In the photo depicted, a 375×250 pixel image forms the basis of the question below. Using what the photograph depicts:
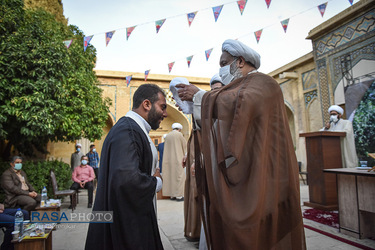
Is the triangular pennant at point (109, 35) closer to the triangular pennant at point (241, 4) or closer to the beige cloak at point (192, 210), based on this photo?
the triangular pennant at point (241, 4)

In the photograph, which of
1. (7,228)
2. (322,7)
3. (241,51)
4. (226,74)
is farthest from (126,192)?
(322,7)

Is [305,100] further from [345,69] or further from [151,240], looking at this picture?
[151,240]

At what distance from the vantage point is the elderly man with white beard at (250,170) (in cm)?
116

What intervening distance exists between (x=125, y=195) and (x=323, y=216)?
11.7 feet

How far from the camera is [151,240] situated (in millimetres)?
1381

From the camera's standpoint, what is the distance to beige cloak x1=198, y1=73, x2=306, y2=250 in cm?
116

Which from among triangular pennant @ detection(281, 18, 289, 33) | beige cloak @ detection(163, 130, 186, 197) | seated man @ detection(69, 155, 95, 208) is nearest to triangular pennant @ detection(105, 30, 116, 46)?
beige cloak @ detection(163, 130, 186, 197)

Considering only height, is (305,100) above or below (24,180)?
above

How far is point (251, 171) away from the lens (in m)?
1.20

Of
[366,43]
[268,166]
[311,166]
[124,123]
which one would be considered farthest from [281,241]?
[366,43]

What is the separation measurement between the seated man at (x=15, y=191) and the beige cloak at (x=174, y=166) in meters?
2.85

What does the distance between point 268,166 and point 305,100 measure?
9304 millimetres

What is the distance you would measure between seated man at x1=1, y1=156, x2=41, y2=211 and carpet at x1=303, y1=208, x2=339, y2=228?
445 cm

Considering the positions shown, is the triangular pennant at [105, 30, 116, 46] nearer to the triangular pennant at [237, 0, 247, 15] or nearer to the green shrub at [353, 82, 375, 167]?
the triangular pennant at [237, 0, 247, 15]
